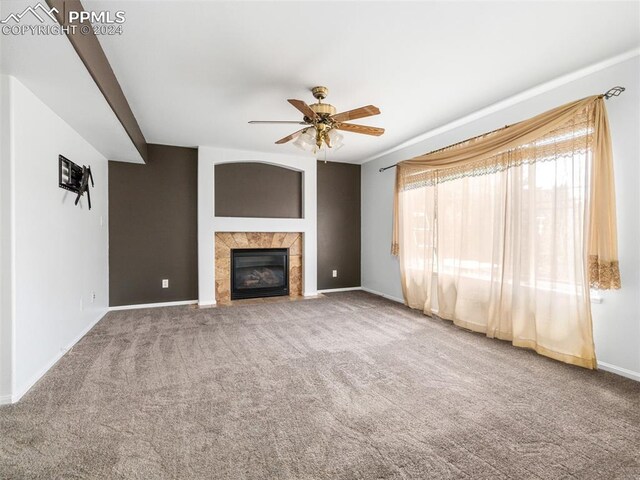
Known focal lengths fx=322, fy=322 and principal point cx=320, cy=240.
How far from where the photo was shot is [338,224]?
6.11 m

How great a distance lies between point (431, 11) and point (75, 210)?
370 cm

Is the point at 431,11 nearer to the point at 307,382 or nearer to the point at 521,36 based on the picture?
the point at 521,36

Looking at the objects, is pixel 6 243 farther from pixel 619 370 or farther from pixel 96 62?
pixel 619 370

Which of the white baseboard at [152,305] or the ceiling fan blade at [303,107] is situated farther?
the white baseboard at [152,305]

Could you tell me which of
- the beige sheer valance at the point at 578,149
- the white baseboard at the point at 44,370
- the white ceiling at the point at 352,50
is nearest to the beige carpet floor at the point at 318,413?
the white baseboard at the point at 44,370

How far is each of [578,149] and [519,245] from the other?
3.16ft

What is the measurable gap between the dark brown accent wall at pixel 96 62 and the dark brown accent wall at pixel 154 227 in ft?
4.50

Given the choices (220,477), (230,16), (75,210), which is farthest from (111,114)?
(220,477)

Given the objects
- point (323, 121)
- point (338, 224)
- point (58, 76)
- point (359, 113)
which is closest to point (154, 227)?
point (58, 76)

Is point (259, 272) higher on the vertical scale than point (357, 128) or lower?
lower

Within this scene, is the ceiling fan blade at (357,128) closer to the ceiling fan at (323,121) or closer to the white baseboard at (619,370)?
the ceiling fan at (323,121)

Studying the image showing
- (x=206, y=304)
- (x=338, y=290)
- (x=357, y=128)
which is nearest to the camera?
(x=357, y=128)

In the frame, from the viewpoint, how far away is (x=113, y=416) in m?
1.96

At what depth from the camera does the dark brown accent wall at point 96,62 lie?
5.40ft
